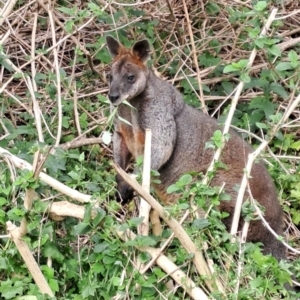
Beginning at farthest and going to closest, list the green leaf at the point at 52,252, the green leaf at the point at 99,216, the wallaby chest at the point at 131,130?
1. the wallaby chest at the point at 131,130
2. the green leaf at the point at 52,252
3. the green leaf at the point at 99,216

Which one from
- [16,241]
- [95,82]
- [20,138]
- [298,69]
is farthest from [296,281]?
[95,82]

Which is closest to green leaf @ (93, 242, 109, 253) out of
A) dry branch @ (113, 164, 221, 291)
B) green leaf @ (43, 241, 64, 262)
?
green leaf @ (43, 241, 64, 262)

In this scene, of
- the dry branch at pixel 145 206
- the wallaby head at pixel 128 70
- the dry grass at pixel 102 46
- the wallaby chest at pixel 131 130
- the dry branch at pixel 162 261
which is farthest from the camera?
the dry grass at pixel 102 46

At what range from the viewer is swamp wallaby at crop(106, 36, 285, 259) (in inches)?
234

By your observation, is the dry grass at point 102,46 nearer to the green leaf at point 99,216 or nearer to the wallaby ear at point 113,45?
the wallaby ear at point 113,45

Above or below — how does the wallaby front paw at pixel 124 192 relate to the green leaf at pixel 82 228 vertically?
below

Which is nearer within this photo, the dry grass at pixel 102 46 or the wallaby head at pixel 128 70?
the wallaby head at pixel 128 70

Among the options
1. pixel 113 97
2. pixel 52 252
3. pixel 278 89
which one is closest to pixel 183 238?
pixel 52 252

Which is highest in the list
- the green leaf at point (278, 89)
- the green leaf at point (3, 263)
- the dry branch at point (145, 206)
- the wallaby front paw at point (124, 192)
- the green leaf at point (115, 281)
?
the dry branch at point (145, 206)

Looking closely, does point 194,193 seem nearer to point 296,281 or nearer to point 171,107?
point 296,281

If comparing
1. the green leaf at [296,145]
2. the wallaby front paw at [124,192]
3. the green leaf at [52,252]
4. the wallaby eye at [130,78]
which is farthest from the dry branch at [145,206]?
→ the green leaf at [296,145]

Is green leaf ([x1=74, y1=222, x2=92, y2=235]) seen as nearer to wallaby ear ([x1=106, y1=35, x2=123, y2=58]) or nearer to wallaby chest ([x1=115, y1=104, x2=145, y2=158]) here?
wallaby chest ([x1=115, y1=104, x2=145, y2=158])

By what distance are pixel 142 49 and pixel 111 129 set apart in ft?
2.54

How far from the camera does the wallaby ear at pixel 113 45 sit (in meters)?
6.20
